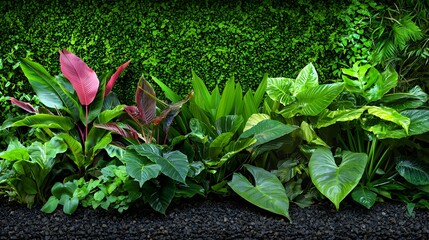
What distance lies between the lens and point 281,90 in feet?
10.2

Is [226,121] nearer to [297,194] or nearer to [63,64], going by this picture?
[297,194]

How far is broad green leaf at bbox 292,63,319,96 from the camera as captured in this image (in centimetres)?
309

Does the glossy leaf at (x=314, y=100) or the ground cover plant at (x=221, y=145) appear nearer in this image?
the ground cover plant at (x=221, y=145)

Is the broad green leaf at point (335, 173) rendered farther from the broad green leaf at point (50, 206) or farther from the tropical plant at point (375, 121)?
the broad green leaf at point (50, 206)

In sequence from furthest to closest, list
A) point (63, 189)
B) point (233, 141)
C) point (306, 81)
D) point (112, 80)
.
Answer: point (112, 80), point (306, 81), point (233, 141), point (63, 189)

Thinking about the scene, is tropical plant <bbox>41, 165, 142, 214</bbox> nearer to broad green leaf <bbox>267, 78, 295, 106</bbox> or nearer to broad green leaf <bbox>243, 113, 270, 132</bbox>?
broad green leaf <bbox>243, 113, 270, 132</bbox>

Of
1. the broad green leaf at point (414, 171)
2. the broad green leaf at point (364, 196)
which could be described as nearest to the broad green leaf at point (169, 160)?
the broad green leaf at point (364, 196)

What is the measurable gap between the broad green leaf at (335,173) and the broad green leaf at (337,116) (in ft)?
0.57

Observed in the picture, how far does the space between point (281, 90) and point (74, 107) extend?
4.53ft

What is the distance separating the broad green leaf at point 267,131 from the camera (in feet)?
9.31

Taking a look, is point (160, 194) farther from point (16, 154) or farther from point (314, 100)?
point (314, 100)

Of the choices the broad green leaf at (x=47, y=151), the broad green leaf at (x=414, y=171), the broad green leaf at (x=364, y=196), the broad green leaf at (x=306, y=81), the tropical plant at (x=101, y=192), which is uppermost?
the broad green leaf at (x=306, y=81)

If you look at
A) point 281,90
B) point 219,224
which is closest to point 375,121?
point 281,90

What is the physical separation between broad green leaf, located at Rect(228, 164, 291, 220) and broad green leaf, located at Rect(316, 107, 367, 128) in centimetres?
46
